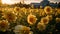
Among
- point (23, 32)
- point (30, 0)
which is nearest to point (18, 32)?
point (23, 32)

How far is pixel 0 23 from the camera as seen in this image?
2.70 ft

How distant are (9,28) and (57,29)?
222 millimetres

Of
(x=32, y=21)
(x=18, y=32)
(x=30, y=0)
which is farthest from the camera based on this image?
(x=30, y=0)

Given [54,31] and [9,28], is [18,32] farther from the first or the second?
[54,31]

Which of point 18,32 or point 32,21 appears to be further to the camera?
point 32,21

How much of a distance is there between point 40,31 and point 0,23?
17 cm

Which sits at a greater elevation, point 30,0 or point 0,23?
point 0,23

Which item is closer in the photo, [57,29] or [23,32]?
[23,32]

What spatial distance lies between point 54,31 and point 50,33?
0.04 metres

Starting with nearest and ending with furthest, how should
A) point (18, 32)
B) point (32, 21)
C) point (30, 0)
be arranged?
1. point (18, 32)
2. point (32, 21)
3. point (30, 0)

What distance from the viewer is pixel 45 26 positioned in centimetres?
88

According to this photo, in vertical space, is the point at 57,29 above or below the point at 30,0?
above

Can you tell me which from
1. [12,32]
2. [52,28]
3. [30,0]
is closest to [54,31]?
[52,28]

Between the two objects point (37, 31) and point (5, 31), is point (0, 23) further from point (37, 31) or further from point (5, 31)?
point (37, 31)
